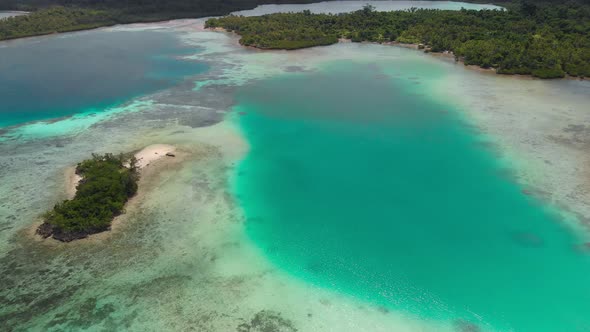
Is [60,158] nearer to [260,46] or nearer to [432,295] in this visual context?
[432,295]

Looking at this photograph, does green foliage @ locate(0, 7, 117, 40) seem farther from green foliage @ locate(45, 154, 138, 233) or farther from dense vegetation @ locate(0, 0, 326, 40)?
Answer: green foliage @ locate(45, 154, 138, 233)

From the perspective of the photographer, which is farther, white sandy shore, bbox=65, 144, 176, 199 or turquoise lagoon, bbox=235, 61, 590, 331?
white sandy shore, bbox=65, 144, 176, 199

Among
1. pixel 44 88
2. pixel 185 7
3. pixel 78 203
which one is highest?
pixel 185 7

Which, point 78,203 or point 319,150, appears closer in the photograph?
point 78,203

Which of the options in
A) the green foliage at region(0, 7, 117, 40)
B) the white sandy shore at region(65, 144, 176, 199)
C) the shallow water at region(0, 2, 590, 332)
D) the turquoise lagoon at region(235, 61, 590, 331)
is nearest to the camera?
the shallow water at region(0, 2, 590, 332)

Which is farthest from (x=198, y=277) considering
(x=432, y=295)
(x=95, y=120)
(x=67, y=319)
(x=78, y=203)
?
(x=95, y=120)

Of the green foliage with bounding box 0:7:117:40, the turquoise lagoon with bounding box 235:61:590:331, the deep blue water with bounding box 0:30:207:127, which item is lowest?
the turquoise lagoon with bounding box 235:61:590:331

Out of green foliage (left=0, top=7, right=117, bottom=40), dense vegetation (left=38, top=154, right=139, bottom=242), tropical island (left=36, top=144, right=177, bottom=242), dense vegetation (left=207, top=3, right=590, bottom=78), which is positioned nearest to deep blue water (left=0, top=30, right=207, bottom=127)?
green foliage (left=0, top=7, right=117, bottom=40)
